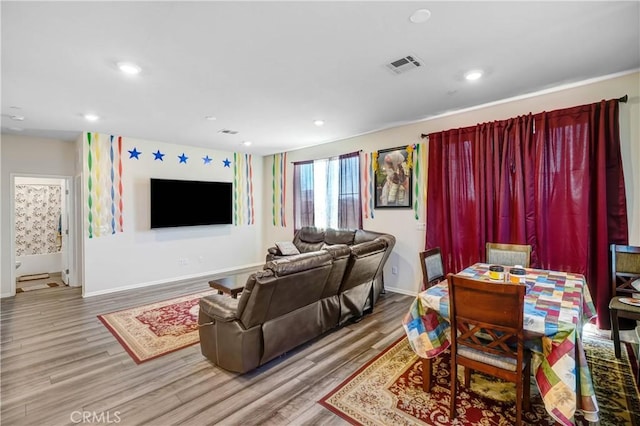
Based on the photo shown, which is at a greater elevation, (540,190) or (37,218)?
(540,190)

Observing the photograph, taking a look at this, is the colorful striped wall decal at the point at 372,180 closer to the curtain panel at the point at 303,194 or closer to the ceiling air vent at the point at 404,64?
the curtain panel at the point at 303,194

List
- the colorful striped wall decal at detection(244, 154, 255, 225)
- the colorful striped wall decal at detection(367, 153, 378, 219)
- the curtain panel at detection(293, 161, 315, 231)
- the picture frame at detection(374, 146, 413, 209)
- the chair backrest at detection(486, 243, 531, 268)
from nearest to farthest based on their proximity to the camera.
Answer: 1. the chair backrest at detection(486, 243, 531, 268)
2. the picture frame at detection(374, 146, 413, 209)
3. the colorful striped wall decal at detection(367, 153, 378, 219)
4. the curtain panel at detection(293, 161, 315, 231)
5. the colorful striped wall decal at detection(244, 154, 255, 225)

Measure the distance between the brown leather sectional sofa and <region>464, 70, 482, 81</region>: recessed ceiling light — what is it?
6.91ft

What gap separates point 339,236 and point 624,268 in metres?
3.69

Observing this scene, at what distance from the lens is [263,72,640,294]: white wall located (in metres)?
2.97

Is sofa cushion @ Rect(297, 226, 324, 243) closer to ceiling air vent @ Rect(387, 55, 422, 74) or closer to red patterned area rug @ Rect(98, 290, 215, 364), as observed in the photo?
red patterned area rug @ Rect(98, 290, 215, 364)

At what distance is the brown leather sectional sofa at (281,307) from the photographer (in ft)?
8.05

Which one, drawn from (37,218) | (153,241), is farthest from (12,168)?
(37,218)

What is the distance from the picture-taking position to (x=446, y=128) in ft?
14.1

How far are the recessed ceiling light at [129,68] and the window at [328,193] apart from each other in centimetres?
358

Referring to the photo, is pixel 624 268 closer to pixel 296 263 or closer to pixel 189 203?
pixel 296 263

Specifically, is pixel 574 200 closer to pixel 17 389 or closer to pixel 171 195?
pixel 17 389

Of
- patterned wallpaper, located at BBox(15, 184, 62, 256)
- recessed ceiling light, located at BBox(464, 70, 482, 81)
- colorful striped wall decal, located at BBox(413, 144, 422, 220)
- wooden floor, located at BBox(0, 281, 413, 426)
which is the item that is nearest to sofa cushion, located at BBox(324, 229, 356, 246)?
colorful striped wall decal, located at BBox(413, 144, 422, 220)

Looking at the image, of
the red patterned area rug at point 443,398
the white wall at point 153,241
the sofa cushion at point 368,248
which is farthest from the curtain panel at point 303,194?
the red patterned area rug at point 443,398
